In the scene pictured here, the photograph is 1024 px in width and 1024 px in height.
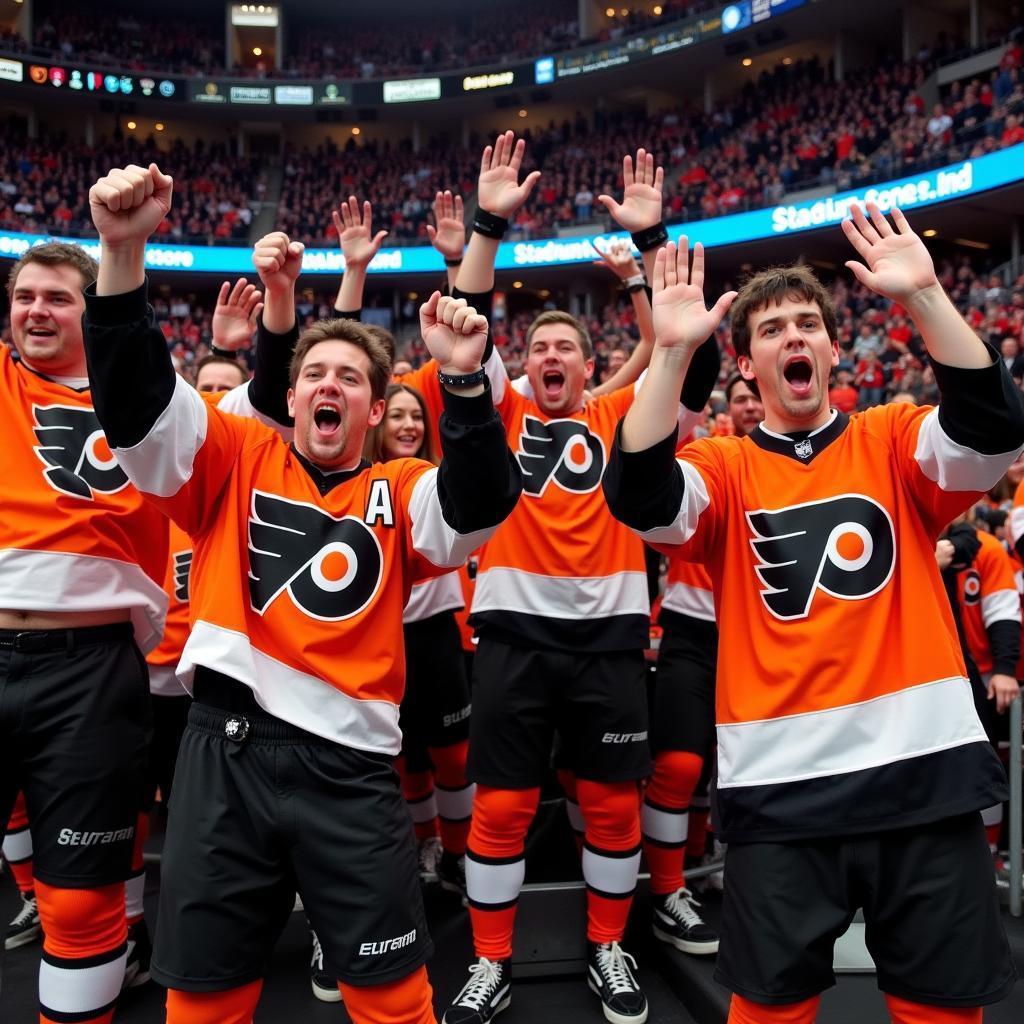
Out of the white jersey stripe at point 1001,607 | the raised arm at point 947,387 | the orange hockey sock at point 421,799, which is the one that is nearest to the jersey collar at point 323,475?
the raised arm at point 947,387

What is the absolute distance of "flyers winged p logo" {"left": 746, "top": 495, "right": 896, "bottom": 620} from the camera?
2031 millimetres

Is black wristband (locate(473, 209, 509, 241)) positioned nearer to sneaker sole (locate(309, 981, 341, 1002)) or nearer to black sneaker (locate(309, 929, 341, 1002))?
black sneaker (locate(309, 929, 341, 1002))

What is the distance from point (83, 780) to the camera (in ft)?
7.48

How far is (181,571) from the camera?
3527 millimetres

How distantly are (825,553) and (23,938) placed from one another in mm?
3313

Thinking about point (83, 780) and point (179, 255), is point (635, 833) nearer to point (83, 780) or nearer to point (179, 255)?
point (83, 780)

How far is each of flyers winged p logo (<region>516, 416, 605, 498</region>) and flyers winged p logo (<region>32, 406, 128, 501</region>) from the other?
Answer: 4.57ft

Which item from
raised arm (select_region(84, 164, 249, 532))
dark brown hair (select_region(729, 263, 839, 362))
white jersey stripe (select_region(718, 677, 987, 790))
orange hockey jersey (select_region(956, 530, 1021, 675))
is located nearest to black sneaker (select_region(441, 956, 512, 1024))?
white jersey stripe (select_region(718, 677, 987, 790))

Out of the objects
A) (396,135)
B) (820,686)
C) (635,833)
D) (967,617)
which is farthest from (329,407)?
(396,135)

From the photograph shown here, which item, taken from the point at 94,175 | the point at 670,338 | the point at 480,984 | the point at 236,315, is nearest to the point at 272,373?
the point at 236,315

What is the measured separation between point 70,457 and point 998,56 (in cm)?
2222

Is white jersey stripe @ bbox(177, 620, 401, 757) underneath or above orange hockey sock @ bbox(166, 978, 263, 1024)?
above

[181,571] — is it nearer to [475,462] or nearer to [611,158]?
[475,462]

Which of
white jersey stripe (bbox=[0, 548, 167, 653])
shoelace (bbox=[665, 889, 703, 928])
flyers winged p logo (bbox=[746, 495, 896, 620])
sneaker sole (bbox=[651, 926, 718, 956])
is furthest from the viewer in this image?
shoelace (bbox=[665, 889, 703, 928])
